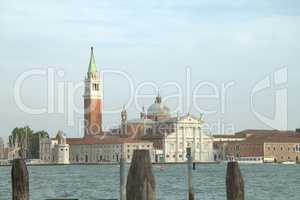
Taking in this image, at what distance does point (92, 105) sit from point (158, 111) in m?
9.91

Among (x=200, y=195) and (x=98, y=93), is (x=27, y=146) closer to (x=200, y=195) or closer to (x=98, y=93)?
(x=98, y=93)

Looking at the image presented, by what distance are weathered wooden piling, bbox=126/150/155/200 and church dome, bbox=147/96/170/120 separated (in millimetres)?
81787

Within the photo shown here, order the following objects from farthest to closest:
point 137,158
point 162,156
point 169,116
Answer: point 169,116, point 162,156, point 137,158

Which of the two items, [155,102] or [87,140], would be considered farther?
[155,102]

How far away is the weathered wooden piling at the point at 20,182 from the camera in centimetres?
752

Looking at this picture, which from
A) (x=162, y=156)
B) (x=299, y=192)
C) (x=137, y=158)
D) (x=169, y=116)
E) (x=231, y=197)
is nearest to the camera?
(x=137, y=158)

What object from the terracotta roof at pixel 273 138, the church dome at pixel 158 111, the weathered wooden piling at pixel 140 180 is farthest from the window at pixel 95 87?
the weathered wooden piling at pixel 140 180

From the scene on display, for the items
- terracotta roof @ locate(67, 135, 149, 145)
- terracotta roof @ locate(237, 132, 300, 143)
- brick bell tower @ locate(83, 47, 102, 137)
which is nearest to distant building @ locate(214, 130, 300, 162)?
terracotta roof @ locate(237, 132, 300, 143)

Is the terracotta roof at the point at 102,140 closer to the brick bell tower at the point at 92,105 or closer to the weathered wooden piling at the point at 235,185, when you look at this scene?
the brick bell tower at the point at 92,105

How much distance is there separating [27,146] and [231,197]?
253ft

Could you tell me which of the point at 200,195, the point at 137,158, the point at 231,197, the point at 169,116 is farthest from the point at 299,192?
the point at 169,116

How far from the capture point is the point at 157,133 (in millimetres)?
84438

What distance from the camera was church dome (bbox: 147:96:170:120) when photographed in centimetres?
8781

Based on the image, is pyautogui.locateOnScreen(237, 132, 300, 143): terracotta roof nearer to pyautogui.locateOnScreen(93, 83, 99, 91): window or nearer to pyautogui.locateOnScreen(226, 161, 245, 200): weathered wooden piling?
pyautogui.locateOnScreen(93, 83, 99, 91): window
